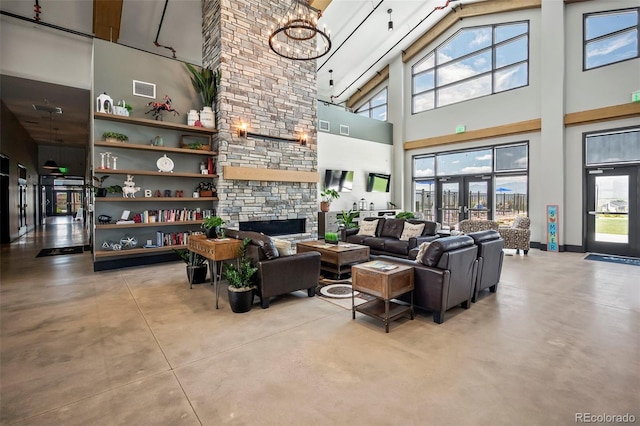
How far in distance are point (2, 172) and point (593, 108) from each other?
49.7 ft

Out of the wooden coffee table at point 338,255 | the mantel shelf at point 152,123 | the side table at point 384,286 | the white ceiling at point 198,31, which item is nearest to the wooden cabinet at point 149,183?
the mantel shelf at point 152,123

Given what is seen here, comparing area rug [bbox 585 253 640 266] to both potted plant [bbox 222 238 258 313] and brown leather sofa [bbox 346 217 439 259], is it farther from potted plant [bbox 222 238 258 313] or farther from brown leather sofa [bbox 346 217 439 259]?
potted plant [bbox 222 238 258 313]

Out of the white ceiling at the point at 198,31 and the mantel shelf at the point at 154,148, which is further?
the white ceiling at the point at 198,31

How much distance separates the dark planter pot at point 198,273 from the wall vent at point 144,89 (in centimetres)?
378

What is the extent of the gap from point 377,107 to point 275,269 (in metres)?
10.3

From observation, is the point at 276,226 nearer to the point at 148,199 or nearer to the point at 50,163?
the point at 148,199

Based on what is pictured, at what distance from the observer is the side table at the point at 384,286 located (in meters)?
3.14

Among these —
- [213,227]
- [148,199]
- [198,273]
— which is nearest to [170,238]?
[148,199]

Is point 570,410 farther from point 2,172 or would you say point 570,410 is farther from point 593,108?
point 2,172

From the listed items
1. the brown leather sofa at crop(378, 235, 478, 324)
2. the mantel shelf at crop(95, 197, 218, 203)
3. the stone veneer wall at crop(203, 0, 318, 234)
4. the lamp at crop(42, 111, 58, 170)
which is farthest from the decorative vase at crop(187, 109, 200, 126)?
the lamp at crop(42, 111, 58, 170)

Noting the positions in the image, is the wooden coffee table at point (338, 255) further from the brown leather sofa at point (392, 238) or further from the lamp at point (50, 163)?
the lamp at point (50, 163)

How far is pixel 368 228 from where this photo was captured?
7039 millimetres

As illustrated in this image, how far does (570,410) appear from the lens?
1.92 meters

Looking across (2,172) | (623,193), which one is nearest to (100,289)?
(2,172)
